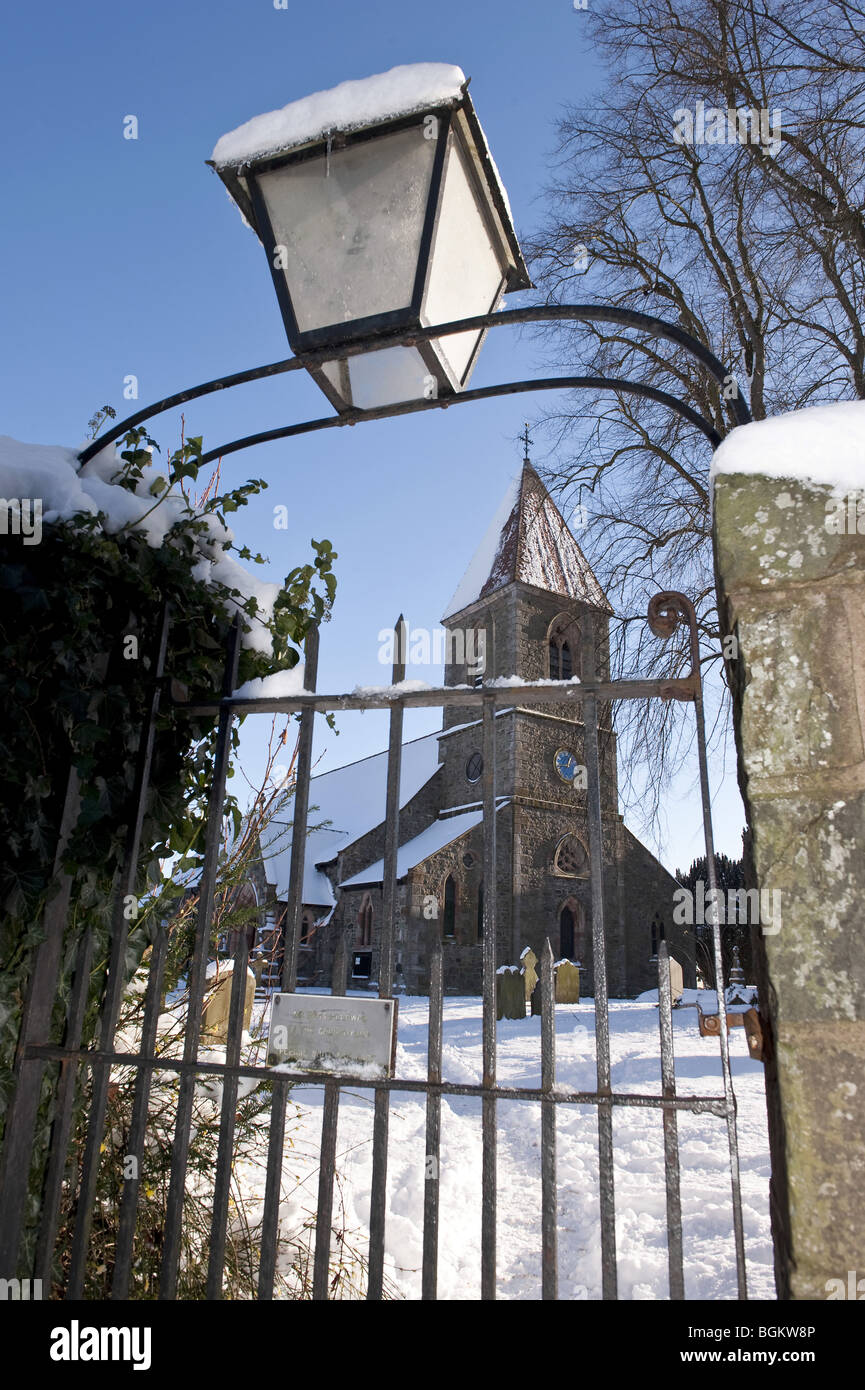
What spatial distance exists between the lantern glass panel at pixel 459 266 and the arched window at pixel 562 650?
72.4ft

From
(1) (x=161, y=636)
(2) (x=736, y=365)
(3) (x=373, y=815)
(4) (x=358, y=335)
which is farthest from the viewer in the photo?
(3) (x=373, y=815)

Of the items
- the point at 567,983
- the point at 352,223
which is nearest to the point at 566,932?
the point at 567,983

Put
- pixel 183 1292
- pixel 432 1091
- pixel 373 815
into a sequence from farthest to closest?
pixel 373 815, pixel 183 1292, pixel 432 1091

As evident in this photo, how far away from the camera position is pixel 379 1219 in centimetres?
205

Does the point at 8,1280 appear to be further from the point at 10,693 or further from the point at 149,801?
the point at 10,693

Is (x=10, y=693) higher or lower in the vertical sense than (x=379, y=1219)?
higher

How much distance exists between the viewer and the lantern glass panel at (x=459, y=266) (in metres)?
2.19

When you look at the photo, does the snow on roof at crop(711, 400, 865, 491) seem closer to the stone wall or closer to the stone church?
the stone wall

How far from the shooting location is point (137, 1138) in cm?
228

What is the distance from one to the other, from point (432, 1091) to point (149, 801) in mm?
1223

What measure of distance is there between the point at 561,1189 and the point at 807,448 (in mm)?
4771

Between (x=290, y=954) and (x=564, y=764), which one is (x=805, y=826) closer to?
(x=290, y=954)

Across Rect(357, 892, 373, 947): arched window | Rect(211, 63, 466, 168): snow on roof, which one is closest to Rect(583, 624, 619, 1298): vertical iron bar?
Rect(211, 63, 466, 168): snow on roof
